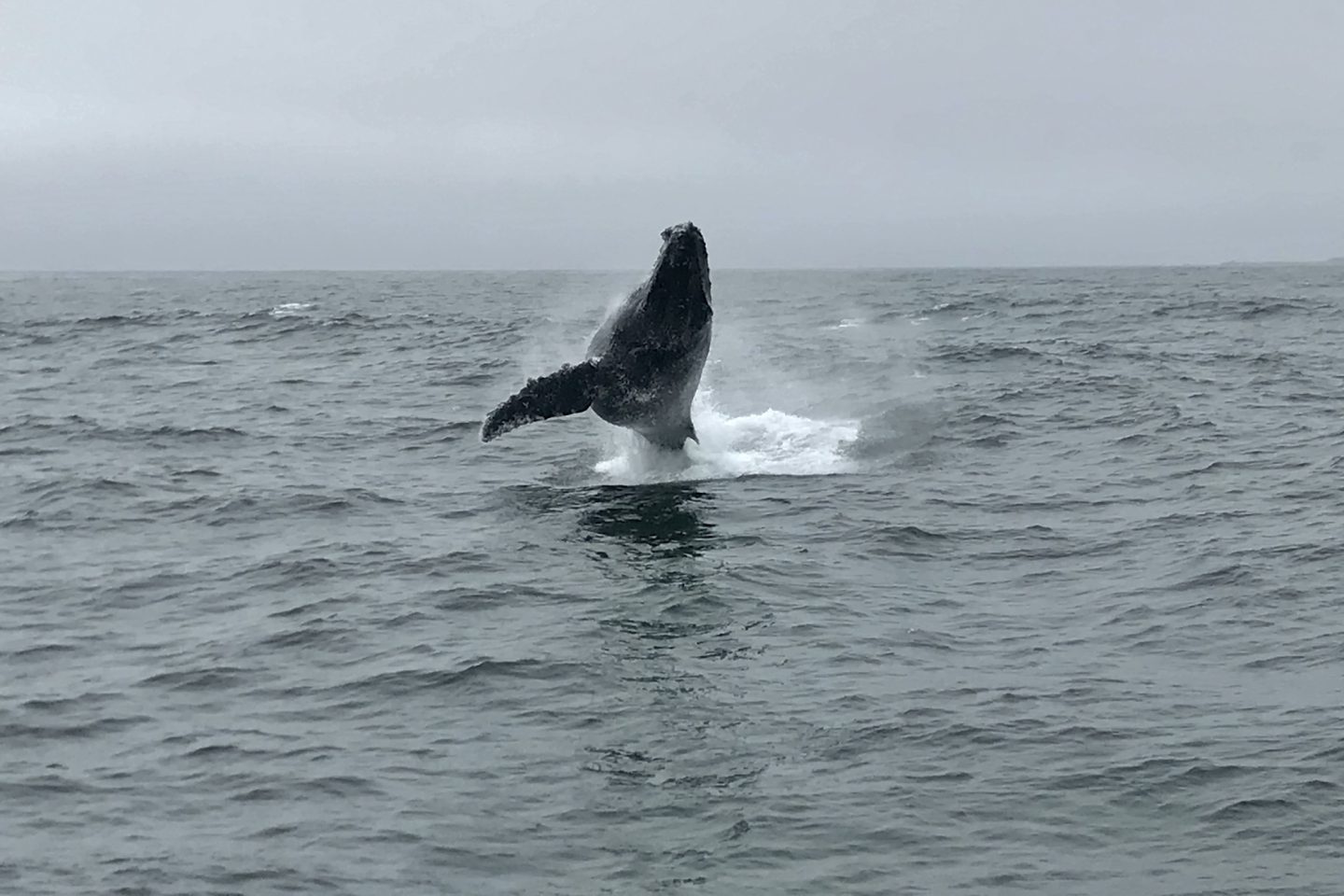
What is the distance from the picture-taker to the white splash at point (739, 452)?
22406 mm

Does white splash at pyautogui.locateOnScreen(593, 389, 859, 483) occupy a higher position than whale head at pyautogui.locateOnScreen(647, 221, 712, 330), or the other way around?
whale head at pyautogui.locateOnScreen(647, 221, 712, 330)

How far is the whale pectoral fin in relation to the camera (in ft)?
61.5

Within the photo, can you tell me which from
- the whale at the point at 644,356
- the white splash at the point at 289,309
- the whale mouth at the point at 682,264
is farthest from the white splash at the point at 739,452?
the white splash at the point at 289,309

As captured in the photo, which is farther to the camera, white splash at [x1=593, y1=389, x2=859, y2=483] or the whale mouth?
white splash at [x1=593, y1=389, x2=859, y2=483]

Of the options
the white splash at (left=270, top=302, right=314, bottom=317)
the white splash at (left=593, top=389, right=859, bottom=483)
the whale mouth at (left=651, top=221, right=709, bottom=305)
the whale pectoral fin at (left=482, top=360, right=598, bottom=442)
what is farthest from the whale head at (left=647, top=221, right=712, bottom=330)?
the white splash at (left=270, top=302, right=314, bottom=317)

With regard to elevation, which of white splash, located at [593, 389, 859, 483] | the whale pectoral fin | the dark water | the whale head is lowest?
the dark water

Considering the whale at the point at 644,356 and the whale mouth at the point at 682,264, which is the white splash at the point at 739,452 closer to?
the whale at the point at 644,356

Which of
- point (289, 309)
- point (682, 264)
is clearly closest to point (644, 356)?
point (682, 264)

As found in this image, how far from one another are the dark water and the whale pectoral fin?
1.44m

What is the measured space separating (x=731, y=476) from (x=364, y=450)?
764cm

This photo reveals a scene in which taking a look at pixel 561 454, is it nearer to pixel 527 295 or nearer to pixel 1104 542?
pixel 1104 542

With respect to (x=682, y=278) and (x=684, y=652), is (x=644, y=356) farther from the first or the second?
(x=684, y=652)

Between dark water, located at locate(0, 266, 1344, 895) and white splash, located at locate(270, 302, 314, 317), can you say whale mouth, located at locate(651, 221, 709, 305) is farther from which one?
white splash, located at locate(270, 302, 314, 317)

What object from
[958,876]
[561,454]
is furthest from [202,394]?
[958,876]
